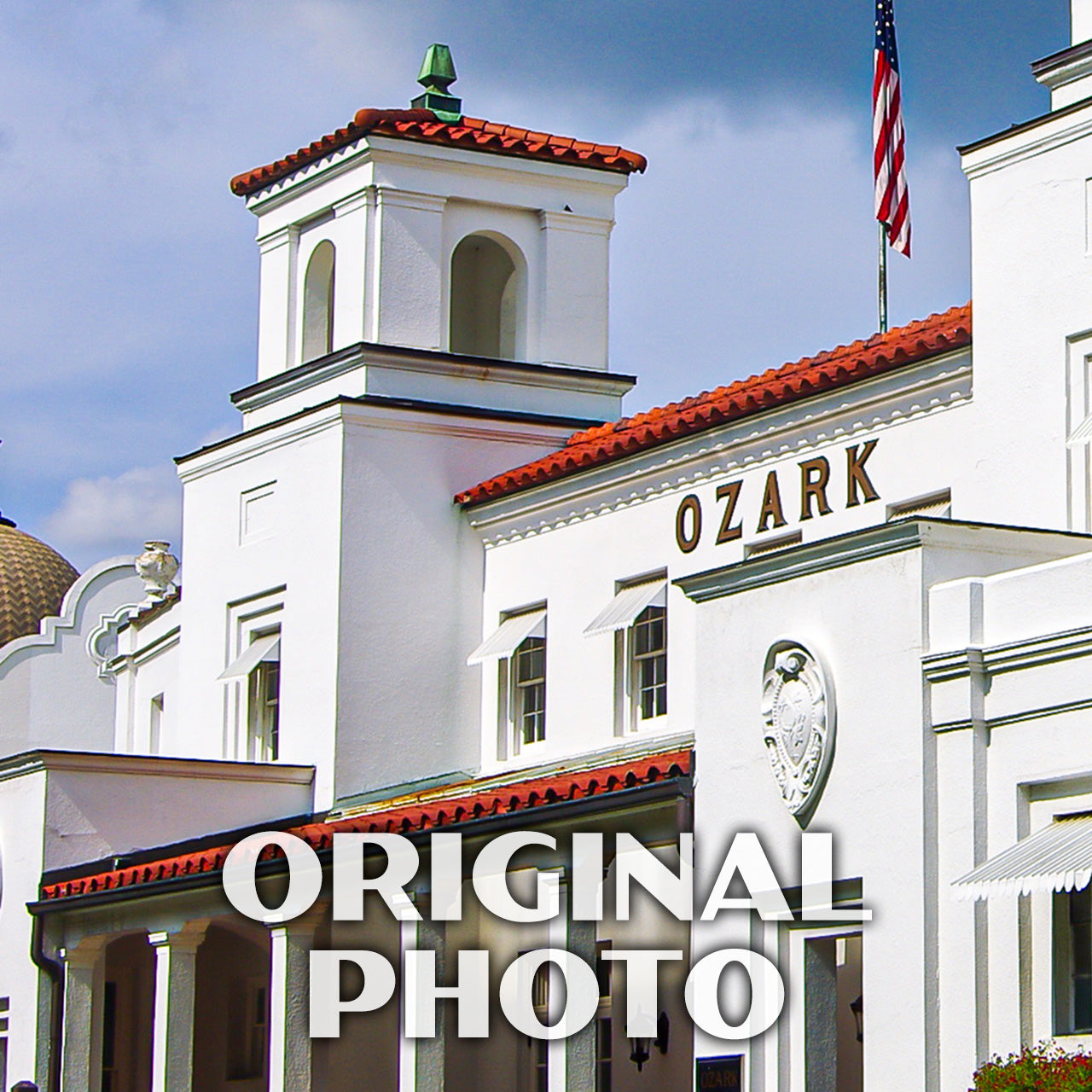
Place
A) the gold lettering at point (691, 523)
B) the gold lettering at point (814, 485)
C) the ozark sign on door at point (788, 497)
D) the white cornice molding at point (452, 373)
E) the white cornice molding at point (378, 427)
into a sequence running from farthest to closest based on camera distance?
the white cornice molding at point (452, 373), the white cornice molding at point (378, 427), the gold lettering at point (691, 523), the gold lettering at point (814, 485), the ozark sign on door at point (788, 497)

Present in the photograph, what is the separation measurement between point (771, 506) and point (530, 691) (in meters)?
4.75

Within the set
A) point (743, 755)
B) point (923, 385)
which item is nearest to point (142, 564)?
point (923, 385)

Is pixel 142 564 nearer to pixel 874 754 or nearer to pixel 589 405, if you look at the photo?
pixel 589 405

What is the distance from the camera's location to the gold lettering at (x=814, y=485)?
73.3ft

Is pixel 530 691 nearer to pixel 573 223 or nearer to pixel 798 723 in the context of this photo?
pixel 573 223

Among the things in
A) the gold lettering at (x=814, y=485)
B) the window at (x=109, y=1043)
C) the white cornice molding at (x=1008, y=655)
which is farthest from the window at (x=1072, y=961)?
the window at (x=109, y=1043)

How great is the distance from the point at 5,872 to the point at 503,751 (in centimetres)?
549

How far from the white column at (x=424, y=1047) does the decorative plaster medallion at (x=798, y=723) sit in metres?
4.78

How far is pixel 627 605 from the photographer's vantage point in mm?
24688

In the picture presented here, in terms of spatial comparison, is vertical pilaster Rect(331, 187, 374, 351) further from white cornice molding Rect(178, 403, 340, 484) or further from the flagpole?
the flagpole

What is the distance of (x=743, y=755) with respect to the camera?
17.6 metres

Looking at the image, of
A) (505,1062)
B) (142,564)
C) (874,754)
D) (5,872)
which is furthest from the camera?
(142,564)

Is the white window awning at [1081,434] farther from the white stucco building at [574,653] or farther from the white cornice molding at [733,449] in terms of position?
the white cornice molding at [733,449]

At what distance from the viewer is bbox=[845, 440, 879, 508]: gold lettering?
71.4ft
